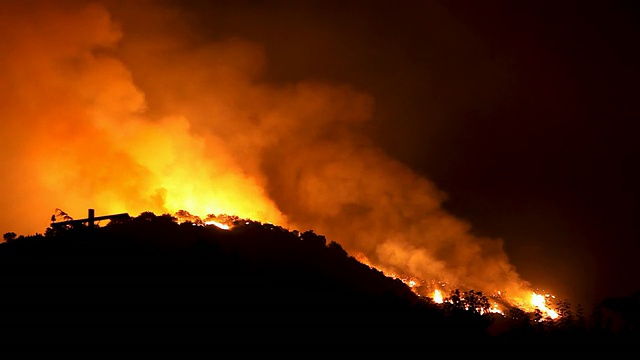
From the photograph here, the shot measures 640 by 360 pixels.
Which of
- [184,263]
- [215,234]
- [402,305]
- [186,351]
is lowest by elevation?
[186,351]

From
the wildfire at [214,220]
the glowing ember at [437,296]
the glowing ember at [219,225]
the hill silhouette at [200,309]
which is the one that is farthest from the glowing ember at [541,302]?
the glowing ember at [219,225]

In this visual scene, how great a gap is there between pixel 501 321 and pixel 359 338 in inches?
943

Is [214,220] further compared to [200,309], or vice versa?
[214,220]

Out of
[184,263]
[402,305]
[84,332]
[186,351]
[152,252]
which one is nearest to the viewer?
[186,351]

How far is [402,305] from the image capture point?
23.4 m

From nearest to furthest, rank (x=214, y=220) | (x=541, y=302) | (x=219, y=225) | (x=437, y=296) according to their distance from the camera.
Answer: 1. (x=219, y=225)
2. (x=214, y=220)
3. (x=437, y=296)
4. (x=541, y=302)

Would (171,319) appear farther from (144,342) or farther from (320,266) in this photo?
(320,266)

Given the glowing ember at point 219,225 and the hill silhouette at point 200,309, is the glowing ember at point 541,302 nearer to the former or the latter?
the hill silhouette at point 200,309

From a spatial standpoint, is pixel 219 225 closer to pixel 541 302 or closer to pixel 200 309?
pixel 200 309

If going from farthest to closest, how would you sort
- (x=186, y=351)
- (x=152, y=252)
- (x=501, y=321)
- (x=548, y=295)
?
(x=548, y=295) < (x=501, y=321) < (x=152, y=252) < (x=186, y=351)

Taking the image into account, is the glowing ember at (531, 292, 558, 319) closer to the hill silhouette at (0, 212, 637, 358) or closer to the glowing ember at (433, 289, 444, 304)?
the glowing ember at (433, 289, 444, 304)

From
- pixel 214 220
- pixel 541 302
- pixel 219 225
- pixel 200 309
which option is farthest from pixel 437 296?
pixel 200 309

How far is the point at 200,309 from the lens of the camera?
21.0 meters

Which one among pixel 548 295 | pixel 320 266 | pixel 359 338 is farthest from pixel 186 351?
pixel 548 295
